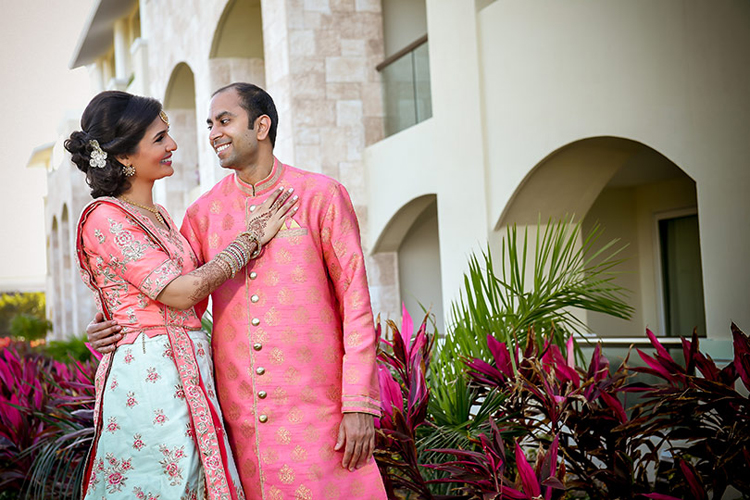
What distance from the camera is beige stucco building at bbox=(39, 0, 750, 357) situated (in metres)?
4.79

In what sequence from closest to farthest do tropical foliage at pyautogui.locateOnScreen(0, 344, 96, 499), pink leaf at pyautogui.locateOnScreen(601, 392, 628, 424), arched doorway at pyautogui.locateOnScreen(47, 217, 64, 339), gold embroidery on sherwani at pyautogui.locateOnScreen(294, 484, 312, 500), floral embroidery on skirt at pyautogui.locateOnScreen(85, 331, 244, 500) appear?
floral embroidery on skirt at pyautogui.locateOnScreen(85, 331, 244, 500) < gold embroidery on sherwani at pyautogui.locateOnScreen(294, 484, 312, 500) < pink leaf at pyautogui.locateOnScreen(601, 392, 628, 424) < tropical foliage at pyautogui.locateOnScreen(0, 344, 96, 499) < arched doorway at pyautogui.locateOnScreen(47, 217, 64, 339)

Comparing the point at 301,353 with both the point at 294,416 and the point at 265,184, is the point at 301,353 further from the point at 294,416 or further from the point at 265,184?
the point at 265,184

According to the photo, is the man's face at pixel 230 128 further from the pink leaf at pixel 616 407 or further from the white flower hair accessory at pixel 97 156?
the pink leaf at pixel 616 407

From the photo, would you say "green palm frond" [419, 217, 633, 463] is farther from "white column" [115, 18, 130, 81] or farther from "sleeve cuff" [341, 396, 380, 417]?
"white column" [115, 18, 130, 81]

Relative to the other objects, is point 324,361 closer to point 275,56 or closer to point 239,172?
point 239,172

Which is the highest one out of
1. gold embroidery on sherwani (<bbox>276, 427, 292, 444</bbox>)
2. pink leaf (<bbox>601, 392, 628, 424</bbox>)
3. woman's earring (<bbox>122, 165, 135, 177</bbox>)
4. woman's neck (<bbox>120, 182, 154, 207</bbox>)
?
woman's earring (<bbox>122, 165, 135, 177</bbox>)

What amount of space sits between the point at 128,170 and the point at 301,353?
0.80 m

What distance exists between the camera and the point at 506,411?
3500mm

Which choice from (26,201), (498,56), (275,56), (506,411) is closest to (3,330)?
(26,201)

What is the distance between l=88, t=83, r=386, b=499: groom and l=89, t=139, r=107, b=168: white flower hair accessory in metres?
0.34

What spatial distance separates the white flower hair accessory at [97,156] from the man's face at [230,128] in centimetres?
33

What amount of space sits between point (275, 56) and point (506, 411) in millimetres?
6707

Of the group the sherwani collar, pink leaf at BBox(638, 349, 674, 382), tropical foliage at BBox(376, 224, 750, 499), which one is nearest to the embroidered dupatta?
the sherwani collar

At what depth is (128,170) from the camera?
2604 millimetres
